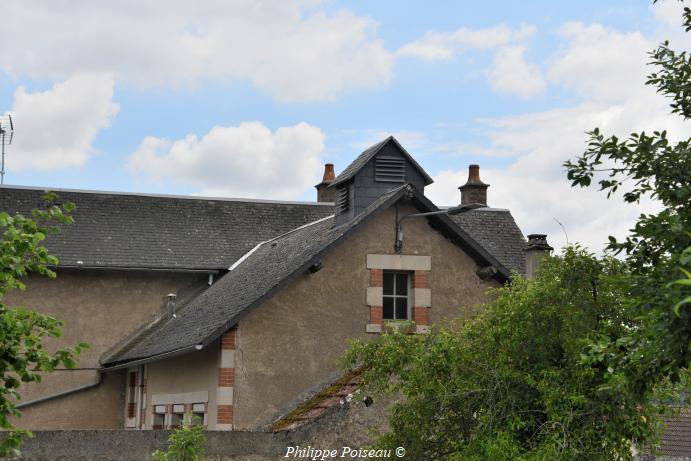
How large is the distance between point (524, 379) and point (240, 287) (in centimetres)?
906

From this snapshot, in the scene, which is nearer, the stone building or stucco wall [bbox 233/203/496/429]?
stucco wall [bbox 233/203/496/429]

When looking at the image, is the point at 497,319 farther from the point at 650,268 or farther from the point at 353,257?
the point at 353,257

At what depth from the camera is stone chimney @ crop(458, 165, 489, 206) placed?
2550 cm

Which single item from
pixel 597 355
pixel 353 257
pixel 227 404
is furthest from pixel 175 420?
pixel 597 355

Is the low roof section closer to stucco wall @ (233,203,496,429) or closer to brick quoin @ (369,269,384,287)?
stucco wall @ (233,203,496,429)

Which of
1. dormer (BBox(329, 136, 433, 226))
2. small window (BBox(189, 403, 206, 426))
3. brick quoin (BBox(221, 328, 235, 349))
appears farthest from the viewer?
dormer (BBox(329, 136, 433, 226))

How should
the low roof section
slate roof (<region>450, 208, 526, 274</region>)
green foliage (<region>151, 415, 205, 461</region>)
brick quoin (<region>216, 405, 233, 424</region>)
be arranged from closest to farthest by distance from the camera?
green foliage (<region>151, 415, 205, 461</region>), brick quoin (<region>216, 405, 233, 424</region>), the low roof section, slate roof (<region>450, 208, 526, 274</region>)

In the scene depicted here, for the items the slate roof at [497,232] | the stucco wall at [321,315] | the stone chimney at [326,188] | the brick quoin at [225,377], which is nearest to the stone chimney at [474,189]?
the slate roof at [497,232]

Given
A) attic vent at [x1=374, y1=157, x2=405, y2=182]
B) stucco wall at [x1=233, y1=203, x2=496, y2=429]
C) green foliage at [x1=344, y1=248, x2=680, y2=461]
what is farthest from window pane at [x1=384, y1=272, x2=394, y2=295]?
green foliage at [x1=344, y1=248, x2=680, y2=461]

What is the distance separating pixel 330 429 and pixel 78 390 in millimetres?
8863

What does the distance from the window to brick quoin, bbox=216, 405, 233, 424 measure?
3407 millimetres

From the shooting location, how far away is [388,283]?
17797 millimetres

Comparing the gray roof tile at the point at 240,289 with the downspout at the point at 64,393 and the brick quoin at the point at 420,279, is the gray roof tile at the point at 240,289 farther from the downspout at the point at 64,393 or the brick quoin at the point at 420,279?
the brick quoin at the point at 420,279

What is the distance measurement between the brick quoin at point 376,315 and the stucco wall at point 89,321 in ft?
19.2
